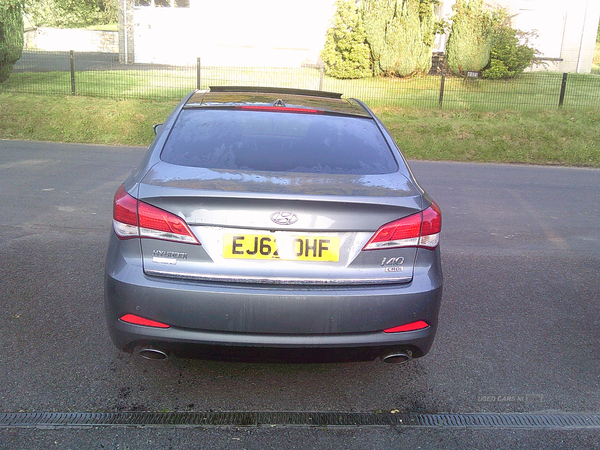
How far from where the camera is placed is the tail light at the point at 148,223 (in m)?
Answer: 2.96

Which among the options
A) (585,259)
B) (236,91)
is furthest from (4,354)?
(585,259)

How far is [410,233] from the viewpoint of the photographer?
3.11 metres

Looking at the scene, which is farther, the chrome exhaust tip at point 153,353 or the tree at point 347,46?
the tree at point 347,46

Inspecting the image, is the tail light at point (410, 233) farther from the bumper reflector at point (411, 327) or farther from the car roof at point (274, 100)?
the car roof at point (274, 100)

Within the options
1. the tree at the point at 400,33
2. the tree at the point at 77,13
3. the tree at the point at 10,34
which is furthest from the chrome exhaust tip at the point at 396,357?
the tree at the point at 77,13

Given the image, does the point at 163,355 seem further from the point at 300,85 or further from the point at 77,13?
the point at 77,13

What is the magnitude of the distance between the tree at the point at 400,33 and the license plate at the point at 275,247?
59.1 feet

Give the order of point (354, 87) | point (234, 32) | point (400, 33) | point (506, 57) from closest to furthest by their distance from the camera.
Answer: point (354, 87)
point (400, 33)
point (506, 57)
point (234, 32)

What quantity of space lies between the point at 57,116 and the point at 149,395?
12.6 m

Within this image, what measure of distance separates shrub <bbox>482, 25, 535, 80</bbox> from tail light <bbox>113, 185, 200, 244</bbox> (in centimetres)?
1951

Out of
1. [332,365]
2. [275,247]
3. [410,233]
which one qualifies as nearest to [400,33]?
[332,365]

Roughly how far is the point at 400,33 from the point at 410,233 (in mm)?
18043

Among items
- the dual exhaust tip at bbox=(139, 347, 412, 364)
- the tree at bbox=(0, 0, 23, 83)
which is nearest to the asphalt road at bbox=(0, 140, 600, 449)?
the dual exhaust tip at bbox=(139, 347, 412, 364)

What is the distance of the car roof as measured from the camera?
166 inches
